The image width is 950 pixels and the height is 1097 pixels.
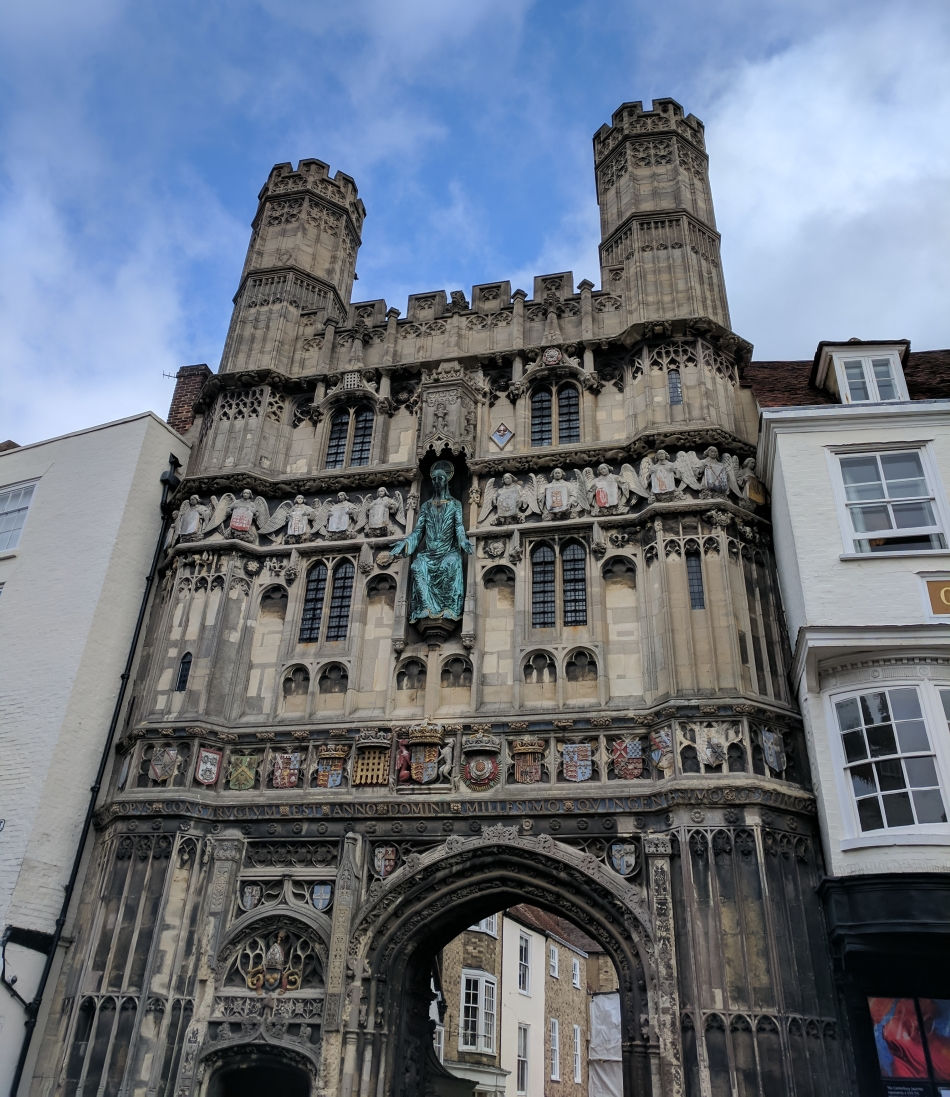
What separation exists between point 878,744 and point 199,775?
1068 centimetres

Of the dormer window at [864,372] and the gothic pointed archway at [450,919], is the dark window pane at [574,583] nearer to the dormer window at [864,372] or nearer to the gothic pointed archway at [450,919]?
the gothic pointed archway at [450,919]

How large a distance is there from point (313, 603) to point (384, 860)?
5266 mm

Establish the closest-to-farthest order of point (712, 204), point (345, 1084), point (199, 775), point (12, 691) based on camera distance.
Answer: point (345, 1084), point (199, 775), point (12, 691), point (712, 204)

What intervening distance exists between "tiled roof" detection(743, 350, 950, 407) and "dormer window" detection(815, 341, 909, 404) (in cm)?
38

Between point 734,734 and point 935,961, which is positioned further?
point 734,734

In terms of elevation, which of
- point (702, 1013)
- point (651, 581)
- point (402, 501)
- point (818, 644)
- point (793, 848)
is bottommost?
point (702, 1013)

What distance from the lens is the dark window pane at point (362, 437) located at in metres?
20.3

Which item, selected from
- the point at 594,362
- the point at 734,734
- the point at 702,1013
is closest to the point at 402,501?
the point at 594,362

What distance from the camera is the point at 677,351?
18781 mm

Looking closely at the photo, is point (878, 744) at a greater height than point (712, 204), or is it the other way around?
point (712, 204)

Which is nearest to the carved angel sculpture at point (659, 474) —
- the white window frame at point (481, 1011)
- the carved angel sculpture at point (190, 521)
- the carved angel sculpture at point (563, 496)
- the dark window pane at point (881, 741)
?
the carved angel sculpture at point (563, 496)

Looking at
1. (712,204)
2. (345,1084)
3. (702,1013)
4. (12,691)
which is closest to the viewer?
(702,1013)

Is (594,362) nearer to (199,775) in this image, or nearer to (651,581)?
(651,581)

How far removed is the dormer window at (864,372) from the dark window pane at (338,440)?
9787mm
